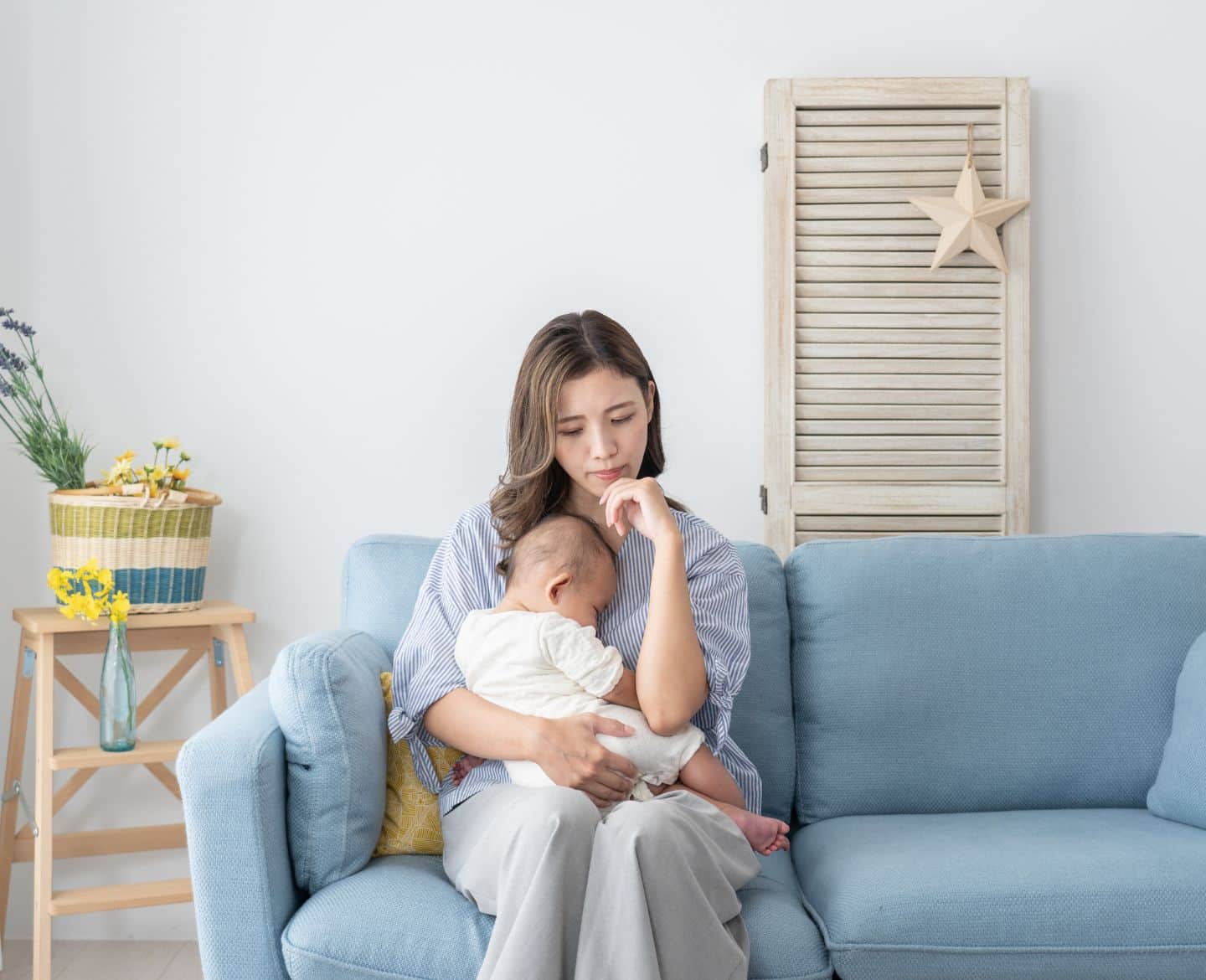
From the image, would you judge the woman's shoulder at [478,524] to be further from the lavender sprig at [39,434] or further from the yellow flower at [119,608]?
the lavender sprig at [39,434]

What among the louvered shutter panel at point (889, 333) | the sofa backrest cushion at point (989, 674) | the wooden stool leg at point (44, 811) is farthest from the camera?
the louvered shutter panel at point (889, 333)

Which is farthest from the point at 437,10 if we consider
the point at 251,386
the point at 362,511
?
the point at 362,511

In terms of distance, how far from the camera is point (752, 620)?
1.94 meters

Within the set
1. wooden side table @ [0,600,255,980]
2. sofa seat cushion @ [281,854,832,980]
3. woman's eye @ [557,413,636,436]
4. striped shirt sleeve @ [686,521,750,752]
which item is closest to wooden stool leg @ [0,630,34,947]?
wooden side table @ [0,600,255,980]

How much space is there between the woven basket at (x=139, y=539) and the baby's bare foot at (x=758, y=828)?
1214 millimetres

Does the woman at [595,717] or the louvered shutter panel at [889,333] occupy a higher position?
the louvered shutter panel at [889,333]

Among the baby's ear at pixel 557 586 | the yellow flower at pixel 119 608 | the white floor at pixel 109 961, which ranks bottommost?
the white floor at pixel 109 961

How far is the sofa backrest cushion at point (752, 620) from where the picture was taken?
188 cm

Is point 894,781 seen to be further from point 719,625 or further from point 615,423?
point 615,423

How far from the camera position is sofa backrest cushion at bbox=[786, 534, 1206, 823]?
1855 mm

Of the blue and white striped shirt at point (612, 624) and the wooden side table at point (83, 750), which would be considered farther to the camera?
the wooden side table at point (83, 750)

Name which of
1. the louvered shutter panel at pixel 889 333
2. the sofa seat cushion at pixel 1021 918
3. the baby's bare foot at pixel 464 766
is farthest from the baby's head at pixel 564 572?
the louvered shutter panel at pixel 889 333

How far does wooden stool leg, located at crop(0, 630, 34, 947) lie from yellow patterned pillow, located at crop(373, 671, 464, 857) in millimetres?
1001

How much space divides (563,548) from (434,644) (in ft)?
0.79
